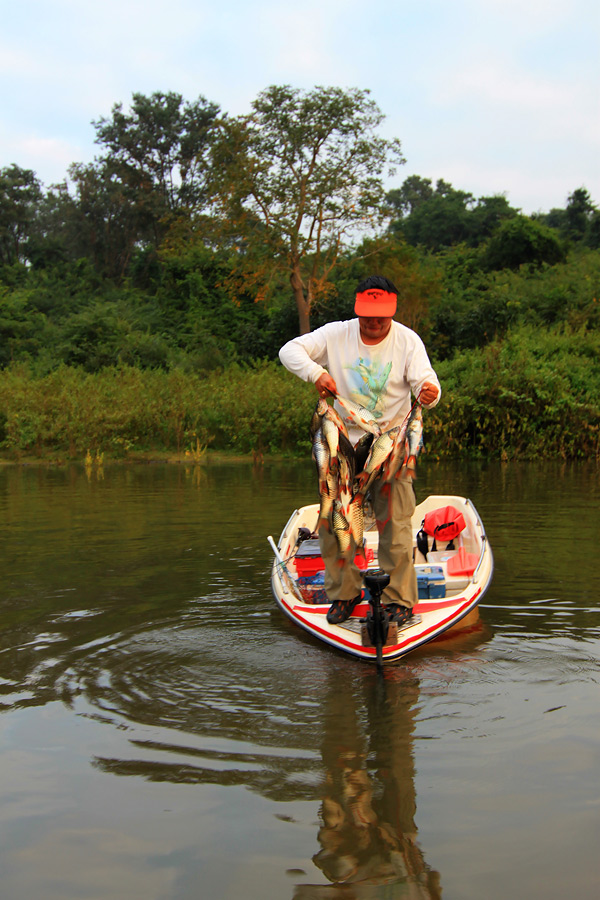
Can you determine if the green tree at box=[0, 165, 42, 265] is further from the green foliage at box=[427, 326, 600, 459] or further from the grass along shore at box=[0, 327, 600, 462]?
the green foliage at box=[427, 326, 600, 459]

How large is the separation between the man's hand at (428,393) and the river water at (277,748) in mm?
1480

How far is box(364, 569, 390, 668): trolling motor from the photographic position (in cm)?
466

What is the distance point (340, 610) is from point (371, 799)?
6.04ft

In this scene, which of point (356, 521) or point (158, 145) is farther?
point (158, 145)

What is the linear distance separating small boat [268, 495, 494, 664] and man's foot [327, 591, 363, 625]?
0.12ft

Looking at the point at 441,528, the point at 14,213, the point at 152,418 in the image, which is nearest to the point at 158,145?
the point at 14,213

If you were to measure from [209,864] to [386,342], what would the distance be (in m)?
2.88

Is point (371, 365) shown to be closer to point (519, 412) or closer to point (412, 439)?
point (412, 439)

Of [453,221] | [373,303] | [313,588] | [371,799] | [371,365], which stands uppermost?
[453,221]

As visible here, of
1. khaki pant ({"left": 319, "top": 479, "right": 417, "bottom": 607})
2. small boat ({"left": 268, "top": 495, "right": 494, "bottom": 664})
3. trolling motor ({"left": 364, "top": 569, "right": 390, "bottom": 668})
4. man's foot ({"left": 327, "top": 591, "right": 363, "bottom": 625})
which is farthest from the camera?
man's foot ({"left": 327, "top": 591, "right": 363, "bottom": 625})

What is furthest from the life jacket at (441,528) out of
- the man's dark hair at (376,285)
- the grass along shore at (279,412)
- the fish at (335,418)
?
the grass along shore at (279,412)

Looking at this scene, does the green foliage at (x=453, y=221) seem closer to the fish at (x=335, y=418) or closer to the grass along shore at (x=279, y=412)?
the grass along shore at (x=279, y=412)

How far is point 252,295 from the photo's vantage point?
3203 cm

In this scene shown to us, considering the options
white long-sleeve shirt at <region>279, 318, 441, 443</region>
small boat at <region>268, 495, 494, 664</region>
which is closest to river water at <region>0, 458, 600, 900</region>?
small boat at <region>268, 495, 494, 664</region>
